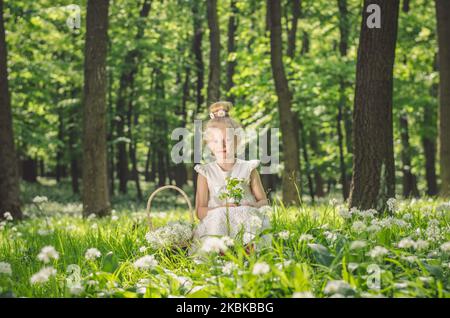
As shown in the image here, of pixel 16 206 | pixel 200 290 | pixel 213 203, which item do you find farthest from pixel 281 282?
pixel 16 206

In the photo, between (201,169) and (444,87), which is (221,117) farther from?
(444,87)

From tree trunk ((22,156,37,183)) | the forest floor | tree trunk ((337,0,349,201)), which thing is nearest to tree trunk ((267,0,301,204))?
tree trunk ((337,0,349,201))

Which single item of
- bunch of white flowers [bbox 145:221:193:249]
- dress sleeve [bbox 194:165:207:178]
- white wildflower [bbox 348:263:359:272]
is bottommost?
bunch of white flowers [bbox 145:221:193:249]

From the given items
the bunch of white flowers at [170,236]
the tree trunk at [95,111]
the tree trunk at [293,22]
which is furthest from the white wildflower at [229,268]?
the tree trunk at [293,22]

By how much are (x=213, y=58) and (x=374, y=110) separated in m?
7.74

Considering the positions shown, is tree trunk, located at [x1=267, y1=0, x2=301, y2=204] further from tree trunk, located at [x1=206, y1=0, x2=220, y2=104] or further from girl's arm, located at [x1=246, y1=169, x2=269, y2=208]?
girl's arm, located at [x1=246, y1=169, x2=269, y2=208]

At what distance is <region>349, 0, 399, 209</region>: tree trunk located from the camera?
23.0ft

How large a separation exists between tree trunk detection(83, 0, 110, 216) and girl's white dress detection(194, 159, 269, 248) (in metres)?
5.65

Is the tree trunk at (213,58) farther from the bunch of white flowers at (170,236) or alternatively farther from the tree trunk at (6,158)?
the bunch of white flowers at (170,236)

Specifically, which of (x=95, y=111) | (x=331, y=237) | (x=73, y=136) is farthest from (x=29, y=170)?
(x=331, y=237)

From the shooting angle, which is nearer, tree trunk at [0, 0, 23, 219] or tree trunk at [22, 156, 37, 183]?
tree trunk at [0, 0, 23, 219]

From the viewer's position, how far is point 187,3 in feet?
79.4

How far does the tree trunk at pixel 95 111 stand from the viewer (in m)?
11.0

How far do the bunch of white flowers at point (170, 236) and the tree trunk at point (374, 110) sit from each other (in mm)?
2789
